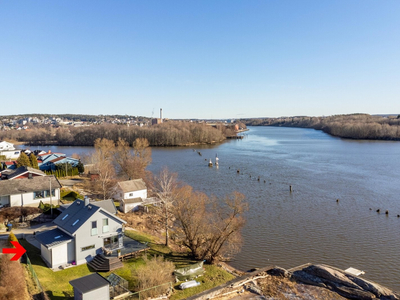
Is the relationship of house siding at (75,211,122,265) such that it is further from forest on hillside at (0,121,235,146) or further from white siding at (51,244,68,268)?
forest on hillside at (0,121,235,146)

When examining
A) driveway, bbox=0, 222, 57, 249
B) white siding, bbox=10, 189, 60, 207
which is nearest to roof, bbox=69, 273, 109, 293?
driveway, bbox=0, 222, 57, 249

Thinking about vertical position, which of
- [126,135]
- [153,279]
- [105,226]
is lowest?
[153,279]

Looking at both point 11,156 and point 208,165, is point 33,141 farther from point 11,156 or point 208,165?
point 208,165

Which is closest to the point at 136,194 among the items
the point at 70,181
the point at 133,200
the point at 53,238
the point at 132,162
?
the point at 133,200

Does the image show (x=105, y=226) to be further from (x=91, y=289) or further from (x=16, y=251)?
(x=91, y=289)

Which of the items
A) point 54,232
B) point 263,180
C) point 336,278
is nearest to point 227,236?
point 336,278

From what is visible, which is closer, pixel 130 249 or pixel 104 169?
pixel 130 249

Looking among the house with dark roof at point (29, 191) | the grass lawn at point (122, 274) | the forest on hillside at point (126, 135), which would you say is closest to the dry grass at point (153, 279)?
the grass lawn at point (122, 274)
